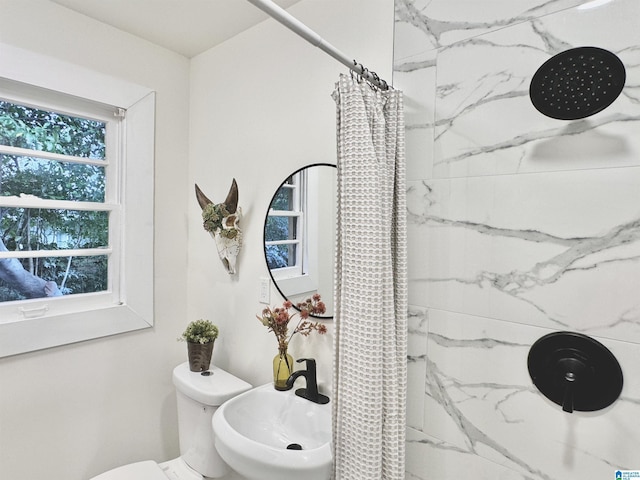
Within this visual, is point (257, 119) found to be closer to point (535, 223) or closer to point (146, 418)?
point (535, 223)

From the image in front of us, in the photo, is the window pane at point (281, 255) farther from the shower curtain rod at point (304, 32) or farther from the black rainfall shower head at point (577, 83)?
the black rainfall shower head at point (577, 83)

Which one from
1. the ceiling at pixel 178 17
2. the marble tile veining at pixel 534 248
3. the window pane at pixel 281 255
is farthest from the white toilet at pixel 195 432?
the ceiling at pixel 178 17

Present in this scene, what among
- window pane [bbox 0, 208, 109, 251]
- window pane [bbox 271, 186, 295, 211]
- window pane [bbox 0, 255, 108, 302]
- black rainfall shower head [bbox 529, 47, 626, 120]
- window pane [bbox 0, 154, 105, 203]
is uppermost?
black rainfall shower head [bbox 529, 47, 626, 120]

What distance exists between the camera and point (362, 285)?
0.97m

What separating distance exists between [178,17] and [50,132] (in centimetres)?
79

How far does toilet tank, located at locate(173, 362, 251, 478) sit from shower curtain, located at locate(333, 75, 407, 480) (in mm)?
700

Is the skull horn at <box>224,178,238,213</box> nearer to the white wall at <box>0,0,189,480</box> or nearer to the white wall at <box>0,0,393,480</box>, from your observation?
the white wall at <box>0,0,393,480</box>

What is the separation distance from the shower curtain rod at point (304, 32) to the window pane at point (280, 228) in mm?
684

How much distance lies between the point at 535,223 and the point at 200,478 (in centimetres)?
170

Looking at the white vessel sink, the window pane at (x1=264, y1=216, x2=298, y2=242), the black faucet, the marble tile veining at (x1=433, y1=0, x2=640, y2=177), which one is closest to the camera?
the marble tile veining at (x1=433, y1=0, x2=640, y2=177)

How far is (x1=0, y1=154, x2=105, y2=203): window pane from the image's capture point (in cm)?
156

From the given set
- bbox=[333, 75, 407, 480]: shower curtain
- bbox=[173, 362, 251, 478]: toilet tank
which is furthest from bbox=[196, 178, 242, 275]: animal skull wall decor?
bbox=[333, 75, 407, 480]: shower curtain

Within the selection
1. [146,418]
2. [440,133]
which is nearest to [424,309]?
[440,133]

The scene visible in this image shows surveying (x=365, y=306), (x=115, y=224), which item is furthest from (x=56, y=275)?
(x=365, y=306)
